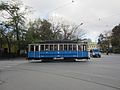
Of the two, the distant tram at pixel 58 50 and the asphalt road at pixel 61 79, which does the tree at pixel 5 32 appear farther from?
the asphalt road at pixel 61 79

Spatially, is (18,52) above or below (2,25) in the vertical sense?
below

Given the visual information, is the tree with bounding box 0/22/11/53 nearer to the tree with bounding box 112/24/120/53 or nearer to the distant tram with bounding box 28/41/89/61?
the distant tram with bounding box 28/41/89/61

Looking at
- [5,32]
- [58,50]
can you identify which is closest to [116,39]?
[5,32]

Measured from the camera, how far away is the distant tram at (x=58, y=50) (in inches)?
1750

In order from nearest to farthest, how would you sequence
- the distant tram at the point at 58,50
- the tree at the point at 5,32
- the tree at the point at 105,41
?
the distant tram at the point at 58,50
the tree at the point at 5,32
the tree at the point at 105,41

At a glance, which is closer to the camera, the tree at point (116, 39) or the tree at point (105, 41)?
the tree at point (116, 39)

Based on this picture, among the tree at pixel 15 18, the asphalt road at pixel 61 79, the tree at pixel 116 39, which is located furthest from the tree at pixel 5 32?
the tree at pixel 116 39

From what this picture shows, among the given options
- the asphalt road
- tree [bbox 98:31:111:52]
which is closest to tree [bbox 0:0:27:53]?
the asphalt road

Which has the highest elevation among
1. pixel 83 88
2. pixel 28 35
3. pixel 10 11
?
pixel 10 11

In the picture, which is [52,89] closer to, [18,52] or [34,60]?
[34,60]

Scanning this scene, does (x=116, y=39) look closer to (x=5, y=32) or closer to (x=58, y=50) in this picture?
(x=5, y=32)

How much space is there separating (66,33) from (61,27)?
12.6ft

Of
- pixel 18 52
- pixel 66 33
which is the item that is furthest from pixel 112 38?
pixel 18 52

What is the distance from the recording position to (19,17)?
6969 centimetres
